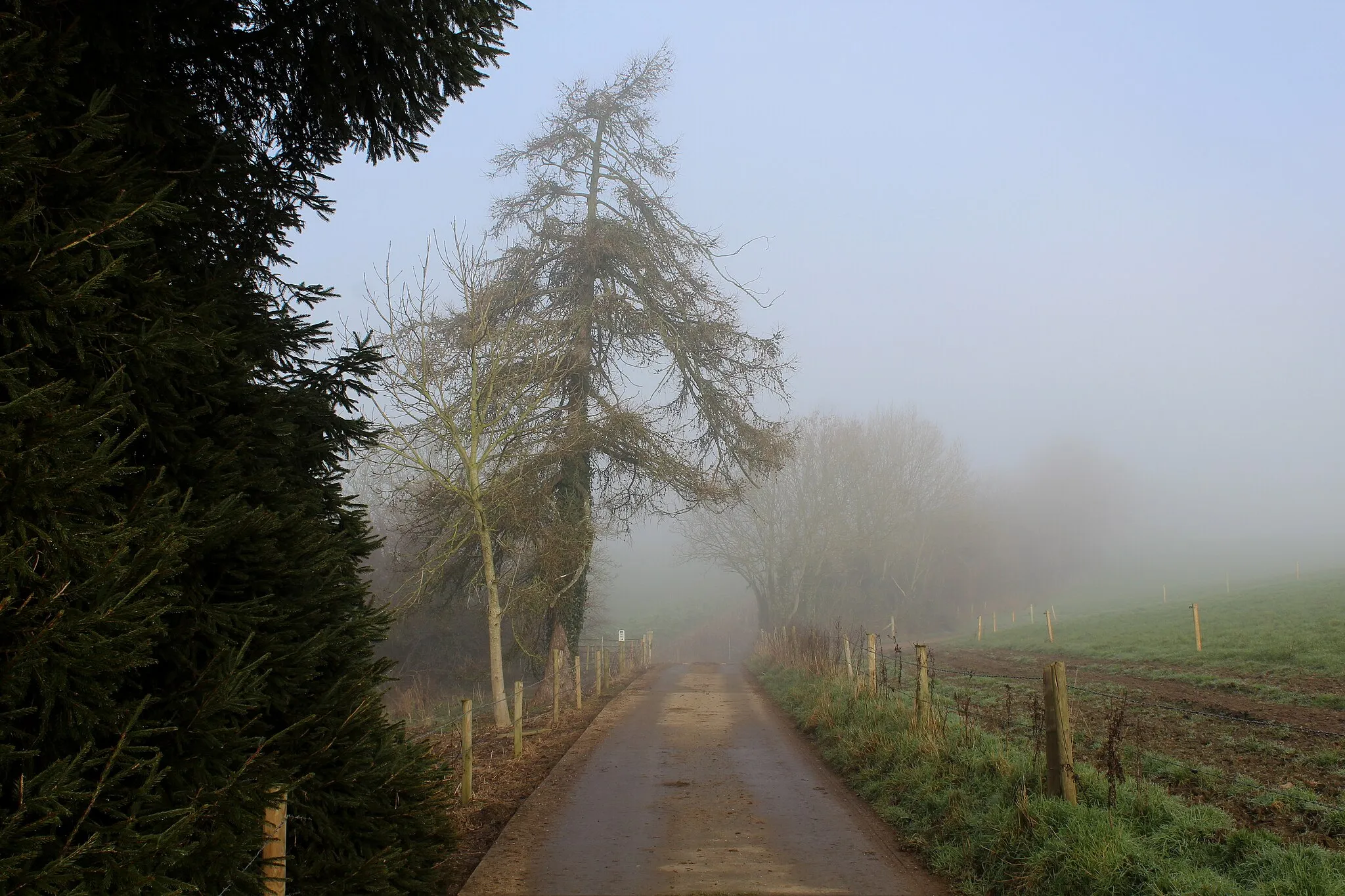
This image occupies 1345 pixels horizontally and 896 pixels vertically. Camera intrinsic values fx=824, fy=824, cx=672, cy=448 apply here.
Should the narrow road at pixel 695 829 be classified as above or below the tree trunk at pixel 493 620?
below

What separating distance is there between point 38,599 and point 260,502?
155 centimetres

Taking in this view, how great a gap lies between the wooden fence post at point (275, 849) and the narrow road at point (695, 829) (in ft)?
8.63

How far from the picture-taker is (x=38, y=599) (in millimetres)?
2180

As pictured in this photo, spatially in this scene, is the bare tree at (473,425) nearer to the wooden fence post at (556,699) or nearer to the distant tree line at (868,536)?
the wooden fence post at (556,699)

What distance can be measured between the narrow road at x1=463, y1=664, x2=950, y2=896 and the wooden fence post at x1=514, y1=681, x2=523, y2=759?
72 centimetres

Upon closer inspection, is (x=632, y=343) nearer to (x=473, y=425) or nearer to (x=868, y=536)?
(x=473, y=425)

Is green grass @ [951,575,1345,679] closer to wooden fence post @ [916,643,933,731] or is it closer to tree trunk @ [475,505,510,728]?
wooden fence post @ [916,643,933,731]

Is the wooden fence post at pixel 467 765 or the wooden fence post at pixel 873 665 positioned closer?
the wooden fence post at pixel 467 765

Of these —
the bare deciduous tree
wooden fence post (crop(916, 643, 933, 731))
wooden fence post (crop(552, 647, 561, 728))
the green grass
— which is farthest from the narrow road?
the bare deciduous tree

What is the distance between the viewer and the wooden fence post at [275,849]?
316cm

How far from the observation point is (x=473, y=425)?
11977 millimetres

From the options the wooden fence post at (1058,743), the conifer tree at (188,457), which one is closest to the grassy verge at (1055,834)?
the wooden fence post at (1058,743)

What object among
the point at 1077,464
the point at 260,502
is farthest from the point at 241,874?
the point at 1077,464

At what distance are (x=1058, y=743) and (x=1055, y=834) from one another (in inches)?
36.8
